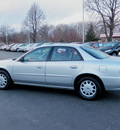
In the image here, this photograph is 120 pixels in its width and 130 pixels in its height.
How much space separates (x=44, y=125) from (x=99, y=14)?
37220mm

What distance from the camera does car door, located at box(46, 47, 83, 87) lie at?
4568 millimetres

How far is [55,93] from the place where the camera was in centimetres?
525

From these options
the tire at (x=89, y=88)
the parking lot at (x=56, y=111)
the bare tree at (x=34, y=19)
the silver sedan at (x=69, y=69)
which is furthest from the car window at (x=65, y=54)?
the bare tree at (x=34, y=19)

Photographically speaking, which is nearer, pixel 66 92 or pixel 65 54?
pixel 65 54

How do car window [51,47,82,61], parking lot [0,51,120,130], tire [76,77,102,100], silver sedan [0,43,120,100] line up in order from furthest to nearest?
car window [51,47,82,61] → tire [76,77,102,100] → silver sedan [0,43,120,100] → parking lot [0,51,120,130]

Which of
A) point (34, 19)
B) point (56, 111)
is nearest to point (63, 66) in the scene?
point (56, 111)

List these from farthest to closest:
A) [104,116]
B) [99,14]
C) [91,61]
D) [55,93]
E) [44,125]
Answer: [99,14] → [55,93] → [91,61] → [104,116] → [44,125]

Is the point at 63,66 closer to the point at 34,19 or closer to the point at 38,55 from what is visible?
the point at 38,55

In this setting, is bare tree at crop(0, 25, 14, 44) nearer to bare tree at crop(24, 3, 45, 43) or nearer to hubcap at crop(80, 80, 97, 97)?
bare tree at crop(24, 3, 45, 43)

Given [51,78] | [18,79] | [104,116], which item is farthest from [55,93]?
[104,116]

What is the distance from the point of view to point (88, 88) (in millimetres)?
4527

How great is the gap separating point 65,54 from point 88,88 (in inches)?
46.5

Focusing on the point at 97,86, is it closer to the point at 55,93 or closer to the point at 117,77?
the point at 117,77

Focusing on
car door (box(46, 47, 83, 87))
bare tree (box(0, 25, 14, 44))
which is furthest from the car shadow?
bare tree (box(0, 25, 14, 44))
